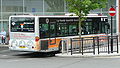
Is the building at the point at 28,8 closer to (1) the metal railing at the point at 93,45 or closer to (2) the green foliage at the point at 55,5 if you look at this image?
(2) the green foliage at the point at 55,5

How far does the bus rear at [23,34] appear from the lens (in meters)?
18.2

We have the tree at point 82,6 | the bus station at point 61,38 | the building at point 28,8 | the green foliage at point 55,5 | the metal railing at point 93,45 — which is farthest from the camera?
the green foliage at point 55,5

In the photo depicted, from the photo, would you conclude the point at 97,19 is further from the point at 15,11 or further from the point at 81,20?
the point at 15,11

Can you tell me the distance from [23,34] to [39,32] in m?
1.05

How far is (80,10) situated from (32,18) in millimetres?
3698

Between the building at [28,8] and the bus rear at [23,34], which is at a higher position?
the building at [28,8]

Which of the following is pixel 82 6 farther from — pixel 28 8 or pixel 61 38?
pixel 28 8

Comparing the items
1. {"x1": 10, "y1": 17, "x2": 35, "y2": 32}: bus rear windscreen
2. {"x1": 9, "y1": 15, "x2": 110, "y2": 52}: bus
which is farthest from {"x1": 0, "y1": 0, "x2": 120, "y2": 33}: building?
{"x1": 10, "y1": 17, "x2": 35, "y2": 32}: bus rear windscreen

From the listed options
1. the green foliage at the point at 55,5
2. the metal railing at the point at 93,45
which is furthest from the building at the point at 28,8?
the metal railing at the point at 93,45

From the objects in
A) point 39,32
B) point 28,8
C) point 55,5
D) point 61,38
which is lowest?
point 61,38

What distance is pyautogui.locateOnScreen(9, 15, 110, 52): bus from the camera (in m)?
18.2

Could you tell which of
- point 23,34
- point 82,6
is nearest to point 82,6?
point 82,6

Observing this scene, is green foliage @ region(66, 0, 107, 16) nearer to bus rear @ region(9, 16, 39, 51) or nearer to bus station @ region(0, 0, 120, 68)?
bus station @ region(0, 0, 120, 68)

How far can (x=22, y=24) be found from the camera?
1880 cm
